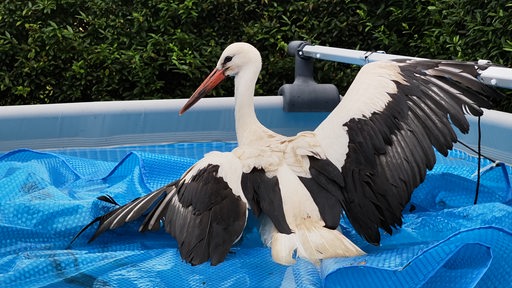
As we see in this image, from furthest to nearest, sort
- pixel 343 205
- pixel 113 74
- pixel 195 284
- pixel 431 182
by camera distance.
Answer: pixel 113 74 → pixel 431 182 → pixel 343 205 → pixel 195 284

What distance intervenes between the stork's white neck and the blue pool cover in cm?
43

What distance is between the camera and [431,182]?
2.94 metres

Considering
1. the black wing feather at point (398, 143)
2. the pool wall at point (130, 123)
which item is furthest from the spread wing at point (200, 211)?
the pool wall at point (130, 123)

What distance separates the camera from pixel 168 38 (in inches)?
199

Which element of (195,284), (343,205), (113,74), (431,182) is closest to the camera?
(195,284)

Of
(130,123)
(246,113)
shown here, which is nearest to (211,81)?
(246,113)

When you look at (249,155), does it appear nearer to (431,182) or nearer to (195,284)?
(195,284)

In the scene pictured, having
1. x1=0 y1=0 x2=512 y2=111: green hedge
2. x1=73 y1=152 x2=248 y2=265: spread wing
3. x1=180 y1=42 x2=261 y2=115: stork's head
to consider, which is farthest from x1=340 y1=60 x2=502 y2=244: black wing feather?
x1=0 y1=0 x2=512 y2=111: green hedge

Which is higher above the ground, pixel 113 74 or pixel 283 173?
pixel 283 173

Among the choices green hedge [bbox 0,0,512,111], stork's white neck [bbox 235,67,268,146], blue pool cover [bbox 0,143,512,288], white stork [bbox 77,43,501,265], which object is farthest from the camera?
green hedge [bbox 0,0,512,111]

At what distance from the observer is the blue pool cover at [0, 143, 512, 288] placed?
1947 millimetres

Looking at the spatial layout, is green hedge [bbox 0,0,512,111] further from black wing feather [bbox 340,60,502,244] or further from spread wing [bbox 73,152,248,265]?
spread wing [bbox 73,152,248,265]

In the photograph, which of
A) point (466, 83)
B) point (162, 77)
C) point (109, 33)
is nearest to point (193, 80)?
point (162, 77)

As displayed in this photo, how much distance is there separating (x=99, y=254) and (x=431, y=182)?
4.31ft
